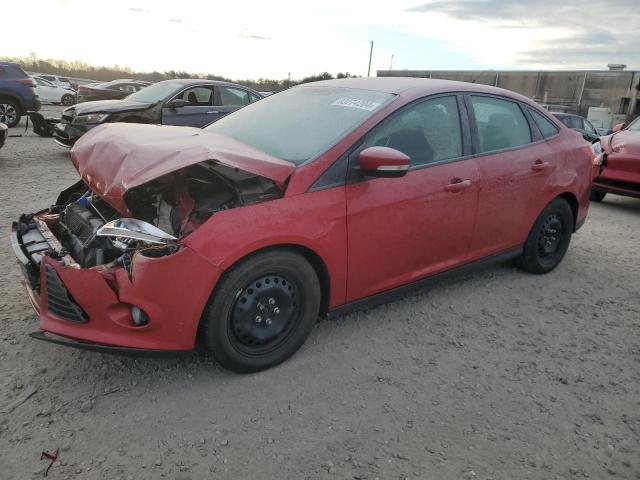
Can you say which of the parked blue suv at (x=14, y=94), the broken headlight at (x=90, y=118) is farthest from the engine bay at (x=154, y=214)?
the parked blue suv at (x=14, y=94)

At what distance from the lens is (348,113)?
321 centimetres

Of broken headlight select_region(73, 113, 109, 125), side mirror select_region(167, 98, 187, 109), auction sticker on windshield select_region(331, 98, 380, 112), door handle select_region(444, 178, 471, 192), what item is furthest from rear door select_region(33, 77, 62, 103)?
door handle select_region(444, 178, 471, 192)

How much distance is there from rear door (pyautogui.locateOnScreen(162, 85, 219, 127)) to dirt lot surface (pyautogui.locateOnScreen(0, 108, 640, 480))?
5749mm

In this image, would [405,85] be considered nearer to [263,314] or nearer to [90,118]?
[263,314]

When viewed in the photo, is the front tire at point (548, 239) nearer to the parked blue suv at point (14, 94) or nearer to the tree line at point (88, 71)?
the parked blue suv at point (14, 94)

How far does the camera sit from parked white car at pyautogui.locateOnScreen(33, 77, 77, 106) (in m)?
22.2

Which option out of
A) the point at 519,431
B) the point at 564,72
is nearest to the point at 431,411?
the point at 519,431

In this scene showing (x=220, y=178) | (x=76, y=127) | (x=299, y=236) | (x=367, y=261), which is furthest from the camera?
(x=76, y=127)

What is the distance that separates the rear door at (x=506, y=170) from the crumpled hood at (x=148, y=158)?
1.66 m

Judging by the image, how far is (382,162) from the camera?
9.16 feet

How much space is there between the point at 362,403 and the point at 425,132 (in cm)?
185

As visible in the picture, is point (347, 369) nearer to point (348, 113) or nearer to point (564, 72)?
point (348, 113)

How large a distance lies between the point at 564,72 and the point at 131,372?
39609 millimetres

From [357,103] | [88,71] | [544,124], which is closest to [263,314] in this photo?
[357,103]
